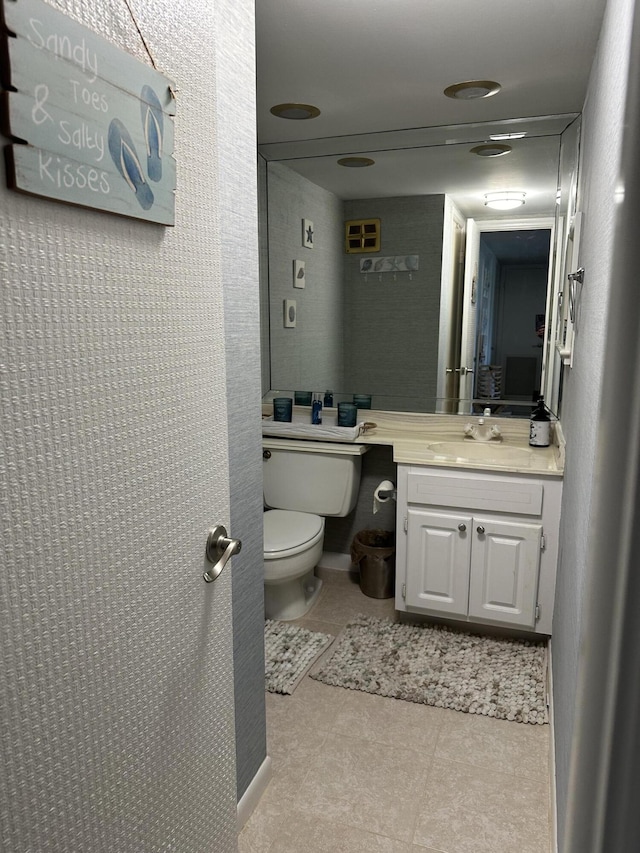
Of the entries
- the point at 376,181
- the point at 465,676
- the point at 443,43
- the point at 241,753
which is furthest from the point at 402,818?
the point at 376,181

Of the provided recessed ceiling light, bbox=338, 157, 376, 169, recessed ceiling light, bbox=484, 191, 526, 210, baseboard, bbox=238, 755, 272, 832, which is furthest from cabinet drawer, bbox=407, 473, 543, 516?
recessed ceiling light, bbox=338, 157, 376, 169

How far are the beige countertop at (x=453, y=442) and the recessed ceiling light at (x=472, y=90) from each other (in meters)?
1.32

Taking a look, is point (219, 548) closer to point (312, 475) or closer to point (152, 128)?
point (152, 128)

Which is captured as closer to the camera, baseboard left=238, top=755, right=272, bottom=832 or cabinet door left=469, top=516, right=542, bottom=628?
baseboard left=238, top=755, right=272, bottom=832

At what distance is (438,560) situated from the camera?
8.18 feet

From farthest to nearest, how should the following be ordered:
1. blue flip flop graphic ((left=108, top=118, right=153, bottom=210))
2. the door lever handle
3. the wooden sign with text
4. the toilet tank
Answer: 1. the toilet tank
2. the door lever handle
3. blue flip flop graphic ((left=108, top=118, right=153, bottom=210))
4. the wooden sign with text

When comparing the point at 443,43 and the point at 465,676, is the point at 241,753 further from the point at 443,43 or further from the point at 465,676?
the point at 443,43

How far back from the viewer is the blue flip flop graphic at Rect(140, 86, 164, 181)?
861 millimetres

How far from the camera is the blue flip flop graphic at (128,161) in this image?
80 centimetres

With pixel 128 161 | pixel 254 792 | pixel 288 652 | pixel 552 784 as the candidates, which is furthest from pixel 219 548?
pixel 288 652

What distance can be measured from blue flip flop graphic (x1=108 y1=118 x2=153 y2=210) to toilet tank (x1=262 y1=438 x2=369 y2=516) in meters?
1.98

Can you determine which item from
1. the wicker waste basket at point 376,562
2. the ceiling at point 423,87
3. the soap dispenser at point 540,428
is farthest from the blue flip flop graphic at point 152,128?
the wicker waste basket at point 376,562

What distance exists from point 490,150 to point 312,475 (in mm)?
1631

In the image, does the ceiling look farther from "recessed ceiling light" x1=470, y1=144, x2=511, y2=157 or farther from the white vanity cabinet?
the white vanity cabinet
